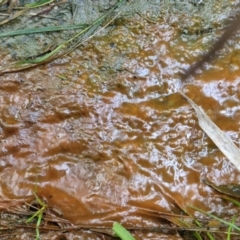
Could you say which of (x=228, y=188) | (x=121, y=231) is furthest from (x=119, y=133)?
(x=228, y=188)

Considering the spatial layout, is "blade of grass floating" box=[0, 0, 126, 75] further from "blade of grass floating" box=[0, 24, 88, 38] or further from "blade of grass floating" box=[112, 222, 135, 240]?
"blade of grass floating" box=[112, 222, 135, 240]

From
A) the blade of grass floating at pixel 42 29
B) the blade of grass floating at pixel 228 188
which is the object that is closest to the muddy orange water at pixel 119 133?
the blade of grass floating at pixel 228 188

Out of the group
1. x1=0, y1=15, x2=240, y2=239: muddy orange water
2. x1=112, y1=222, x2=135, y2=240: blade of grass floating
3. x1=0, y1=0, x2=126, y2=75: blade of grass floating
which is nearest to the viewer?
x1=112, y1=222, x2=135, y2=240: blade of grass floating

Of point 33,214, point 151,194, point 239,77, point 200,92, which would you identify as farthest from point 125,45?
point 33,214

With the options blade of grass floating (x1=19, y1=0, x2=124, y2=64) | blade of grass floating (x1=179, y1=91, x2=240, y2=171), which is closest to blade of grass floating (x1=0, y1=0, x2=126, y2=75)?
blade of grass floating (x1=19, y1=0, x2=124, y2=64)

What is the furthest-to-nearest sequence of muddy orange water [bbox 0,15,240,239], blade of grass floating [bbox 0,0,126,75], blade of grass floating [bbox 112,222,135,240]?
1. blade of grass floating [bbox 0,0,126,75]
2. muddy orange water [bbox 0,15,240,239]
3. blade of grass floating [bbox 112,222,135,240]

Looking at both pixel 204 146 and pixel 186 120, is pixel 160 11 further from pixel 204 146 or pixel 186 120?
pixel 204 146

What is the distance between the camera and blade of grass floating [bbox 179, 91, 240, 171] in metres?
1.82

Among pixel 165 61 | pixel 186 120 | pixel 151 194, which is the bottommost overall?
pixel 151 194

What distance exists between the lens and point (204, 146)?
1.86 m

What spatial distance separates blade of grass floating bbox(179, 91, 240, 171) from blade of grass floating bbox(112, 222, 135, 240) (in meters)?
0.55

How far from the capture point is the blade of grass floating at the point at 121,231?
1681 millimetres

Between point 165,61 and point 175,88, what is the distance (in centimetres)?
13

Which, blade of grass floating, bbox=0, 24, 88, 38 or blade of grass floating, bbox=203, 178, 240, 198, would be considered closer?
blade of grass floating, bbox=203, 178, 240, 198
